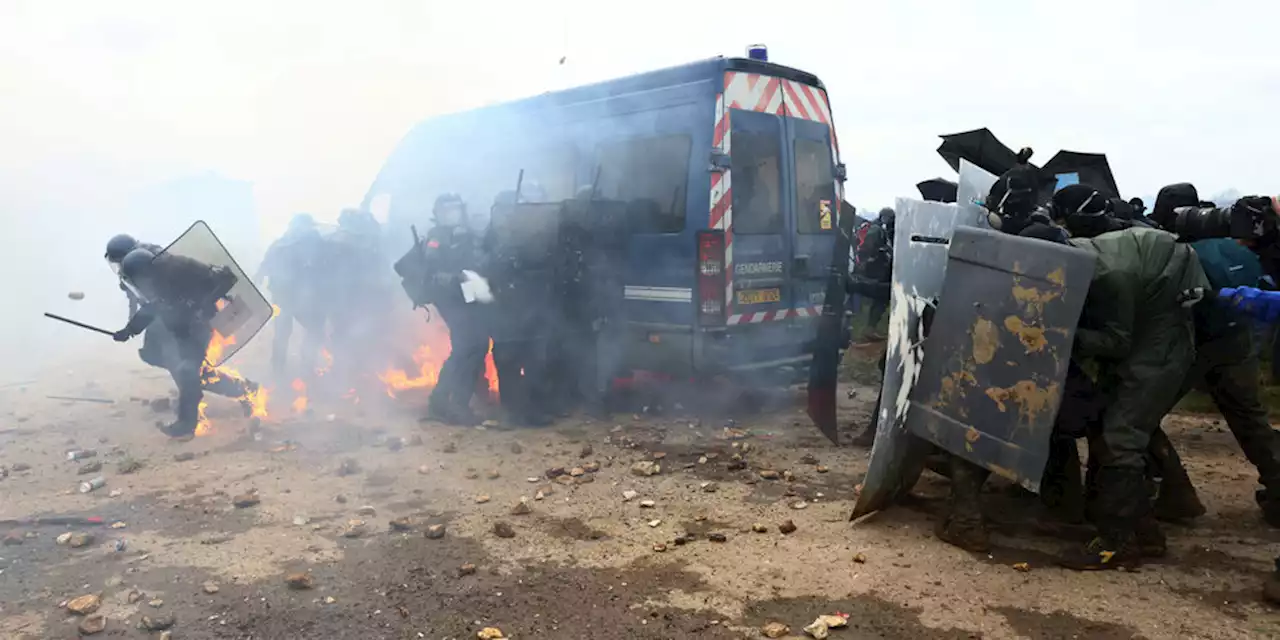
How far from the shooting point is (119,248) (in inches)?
253

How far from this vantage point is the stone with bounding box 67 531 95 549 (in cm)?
384

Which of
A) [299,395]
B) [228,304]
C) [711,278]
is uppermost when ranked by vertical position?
[711,278]

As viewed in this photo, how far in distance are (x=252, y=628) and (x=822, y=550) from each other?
243cm

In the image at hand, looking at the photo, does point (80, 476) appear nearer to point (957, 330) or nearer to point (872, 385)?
point (957, 330)

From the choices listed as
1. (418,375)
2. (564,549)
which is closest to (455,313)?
(418,375)

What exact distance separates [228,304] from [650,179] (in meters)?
3.77

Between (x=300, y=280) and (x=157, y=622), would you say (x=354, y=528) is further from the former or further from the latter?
(x=300, y=280)

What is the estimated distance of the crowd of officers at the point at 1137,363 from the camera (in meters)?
3.40

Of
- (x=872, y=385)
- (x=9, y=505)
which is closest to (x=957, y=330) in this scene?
(x=872, y=385)

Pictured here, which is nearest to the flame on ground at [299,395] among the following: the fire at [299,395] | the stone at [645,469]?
the fire at [299,395]

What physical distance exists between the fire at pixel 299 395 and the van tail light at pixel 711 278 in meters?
3.78

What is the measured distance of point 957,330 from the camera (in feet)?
11.6

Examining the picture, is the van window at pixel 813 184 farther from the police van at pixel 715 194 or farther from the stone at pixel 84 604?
the stone at pixel 84 604

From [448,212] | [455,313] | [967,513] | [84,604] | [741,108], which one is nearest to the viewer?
[84,604]
